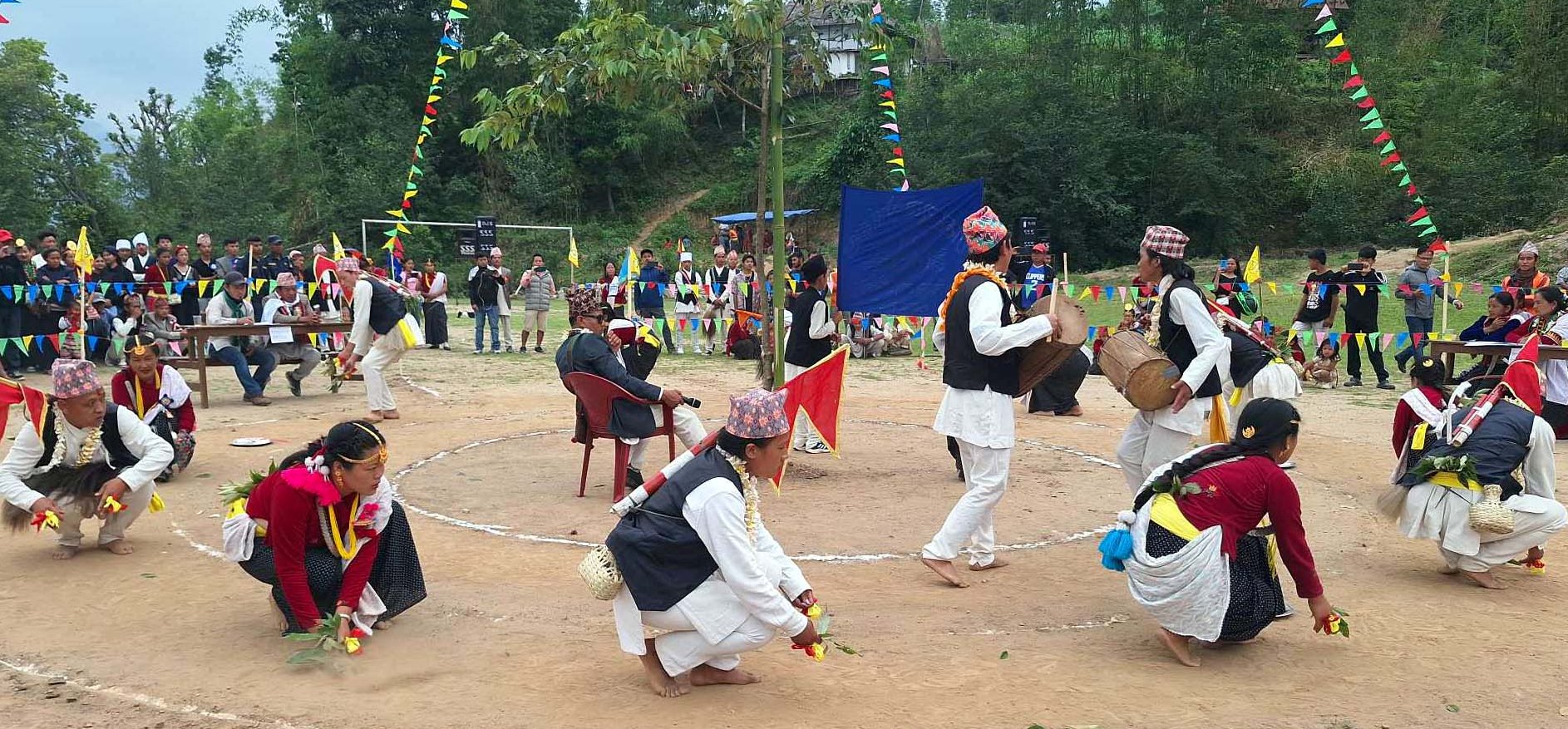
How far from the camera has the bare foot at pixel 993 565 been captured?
6.37 meters

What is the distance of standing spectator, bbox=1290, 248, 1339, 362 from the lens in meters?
15.1

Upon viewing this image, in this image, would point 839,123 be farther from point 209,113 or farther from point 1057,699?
point 1057,699

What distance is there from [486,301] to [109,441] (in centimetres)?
1273

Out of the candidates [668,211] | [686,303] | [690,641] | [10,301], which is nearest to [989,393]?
[690,641]

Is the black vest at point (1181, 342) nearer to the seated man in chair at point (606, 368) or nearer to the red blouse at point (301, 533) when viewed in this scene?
the seated man in chair at point (606, 368)

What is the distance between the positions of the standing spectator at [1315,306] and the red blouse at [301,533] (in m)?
13.6

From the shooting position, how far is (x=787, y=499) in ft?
26.7

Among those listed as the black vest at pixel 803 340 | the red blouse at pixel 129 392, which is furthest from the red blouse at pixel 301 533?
the black vest at pixel 803 340

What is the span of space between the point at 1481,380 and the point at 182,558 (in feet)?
26.1

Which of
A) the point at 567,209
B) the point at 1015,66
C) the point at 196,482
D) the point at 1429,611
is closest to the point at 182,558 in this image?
the point at 196,482

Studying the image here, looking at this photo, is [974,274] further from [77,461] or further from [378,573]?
[77,461]

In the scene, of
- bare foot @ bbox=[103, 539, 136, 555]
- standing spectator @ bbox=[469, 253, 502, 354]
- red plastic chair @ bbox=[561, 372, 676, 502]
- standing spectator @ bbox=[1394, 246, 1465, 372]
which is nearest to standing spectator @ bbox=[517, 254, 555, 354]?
standing spectator @ bbox=[469, 253, 502, 354]

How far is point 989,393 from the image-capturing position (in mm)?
6102

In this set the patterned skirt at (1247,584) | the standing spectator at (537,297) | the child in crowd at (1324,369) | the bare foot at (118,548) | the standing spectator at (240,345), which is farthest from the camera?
the standing spectator at (537,297)
